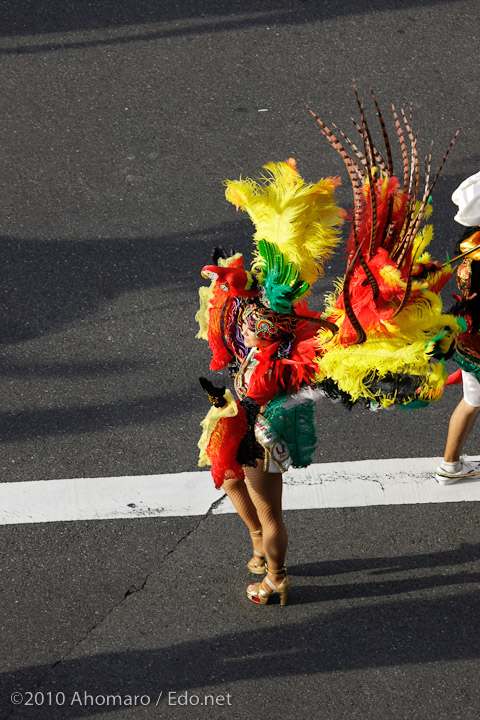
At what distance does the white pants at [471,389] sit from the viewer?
12.5 feet

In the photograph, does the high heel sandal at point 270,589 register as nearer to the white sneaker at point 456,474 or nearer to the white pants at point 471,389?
the white sneaker at point 456,474

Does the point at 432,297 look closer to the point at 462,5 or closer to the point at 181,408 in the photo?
the point at 181,408

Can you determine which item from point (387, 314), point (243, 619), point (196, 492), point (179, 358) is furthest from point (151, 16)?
point (243, 619)

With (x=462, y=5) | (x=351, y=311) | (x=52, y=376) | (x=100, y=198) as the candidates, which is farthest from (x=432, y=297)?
(x=462, y=5)

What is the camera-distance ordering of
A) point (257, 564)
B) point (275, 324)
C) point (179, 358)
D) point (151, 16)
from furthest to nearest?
point (151, 16) < point (179, 358) < point (257, 564) < point (275, 324)

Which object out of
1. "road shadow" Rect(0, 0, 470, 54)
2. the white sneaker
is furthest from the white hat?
"road shadow" Rect(0, 0, 470, 54)

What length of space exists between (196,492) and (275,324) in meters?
1.51

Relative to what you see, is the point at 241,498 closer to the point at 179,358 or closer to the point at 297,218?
the point at 297,218

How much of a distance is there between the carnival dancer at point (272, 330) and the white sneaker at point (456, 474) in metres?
1.26

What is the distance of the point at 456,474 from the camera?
13.7 feet

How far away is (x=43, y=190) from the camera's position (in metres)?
5.80

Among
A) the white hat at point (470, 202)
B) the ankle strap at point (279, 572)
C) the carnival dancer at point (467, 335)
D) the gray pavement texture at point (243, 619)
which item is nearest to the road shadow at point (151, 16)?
the carnival dancer at point (467, 335)

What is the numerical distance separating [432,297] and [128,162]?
3.78 metres

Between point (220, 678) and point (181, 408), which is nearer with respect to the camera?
point (220, 678)
